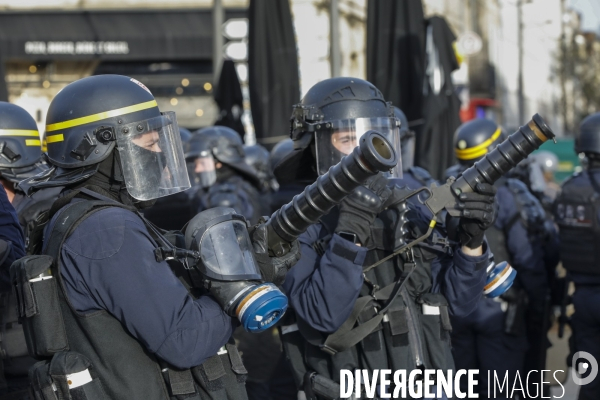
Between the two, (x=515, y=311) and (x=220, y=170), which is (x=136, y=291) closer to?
(x=515, y=311)

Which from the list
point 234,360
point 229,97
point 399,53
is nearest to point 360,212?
point 234,360

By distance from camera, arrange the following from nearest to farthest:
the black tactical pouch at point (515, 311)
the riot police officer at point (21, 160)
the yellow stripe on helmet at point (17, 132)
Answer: the riot police officer at point (21, 160) → the yellow stripe on helmet at point (17, 132) → the black tactical pouch at point (515, 311)

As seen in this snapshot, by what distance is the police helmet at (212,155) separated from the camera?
6938 mm

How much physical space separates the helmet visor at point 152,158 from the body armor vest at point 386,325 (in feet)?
2.95

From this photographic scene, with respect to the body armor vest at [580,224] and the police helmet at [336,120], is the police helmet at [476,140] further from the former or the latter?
the police helmet at [336,120]

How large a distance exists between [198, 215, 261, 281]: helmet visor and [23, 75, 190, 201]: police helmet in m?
0.35

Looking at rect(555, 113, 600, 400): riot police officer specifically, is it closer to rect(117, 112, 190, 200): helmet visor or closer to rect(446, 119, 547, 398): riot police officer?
rect(446, 119, 547, 398): riot police officer

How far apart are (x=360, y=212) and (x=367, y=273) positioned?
1.29 feet

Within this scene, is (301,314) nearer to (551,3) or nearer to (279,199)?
(279,199)

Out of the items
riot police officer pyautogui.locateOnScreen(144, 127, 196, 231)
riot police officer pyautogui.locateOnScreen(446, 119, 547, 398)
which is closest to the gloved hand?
riot police officer pyautogui.locateOnScreen(446, 119, 547, 398)

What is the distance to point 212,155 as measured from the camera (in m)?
7.02

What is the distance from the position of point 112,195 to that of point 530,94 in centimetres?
4513

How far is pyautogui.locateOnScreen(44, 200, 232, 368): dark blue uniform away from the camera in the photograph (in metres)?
2.40

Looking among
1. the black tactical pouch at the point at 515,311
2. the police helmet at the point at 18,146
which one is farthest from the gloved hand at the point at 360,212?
the black tactical pouch at the point at 515,311
